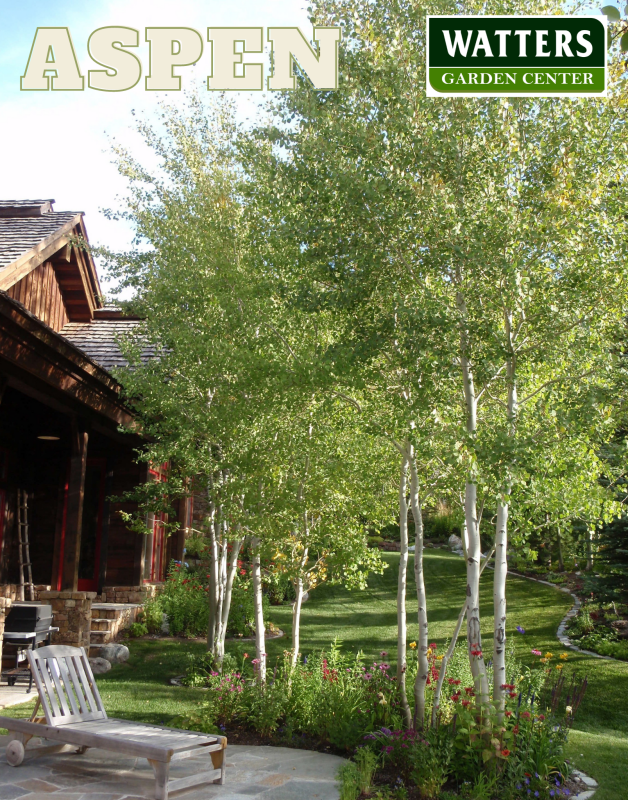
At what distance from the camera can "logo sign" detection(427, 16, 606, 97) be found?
4004 mm

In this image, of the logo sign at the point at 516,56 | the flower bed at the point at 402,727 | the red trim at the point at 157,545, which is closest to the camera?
the logo sign at the point at 516,56

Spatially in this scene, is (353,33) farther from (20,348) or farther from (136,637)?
(136,637)

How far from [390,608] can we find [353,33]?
12.5m

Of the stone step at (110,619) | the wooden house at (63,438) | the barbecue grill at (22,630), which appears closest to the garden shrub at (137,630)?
the stone step at (110,619)

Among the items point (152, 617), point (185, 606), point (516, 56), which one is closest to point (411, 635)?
point (185, 606)

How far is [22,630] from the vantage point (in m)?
8.32

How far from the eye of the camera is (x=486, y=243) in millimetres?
5059

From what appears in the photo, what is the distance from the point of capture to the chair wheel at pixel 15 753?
203 inches

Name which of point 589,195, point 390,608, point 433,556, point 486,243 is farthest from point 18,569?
point 433,556

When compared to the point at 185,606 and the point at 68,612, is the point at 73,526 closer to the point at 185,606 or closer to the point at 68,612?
the point at 68,612

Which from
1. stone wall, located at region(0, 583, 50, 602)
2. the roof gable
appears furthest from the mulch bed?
the roof gable

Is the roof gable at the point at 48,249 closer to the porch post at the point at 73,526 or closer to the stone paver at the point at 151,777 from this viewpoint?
the porch post at the point at 73,526

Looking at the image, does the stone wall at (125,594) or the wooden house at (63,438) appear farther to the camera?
the stone wall at (125,594)

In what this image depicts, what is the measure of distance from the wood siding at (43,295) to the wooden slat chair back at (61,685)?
24.7ft
